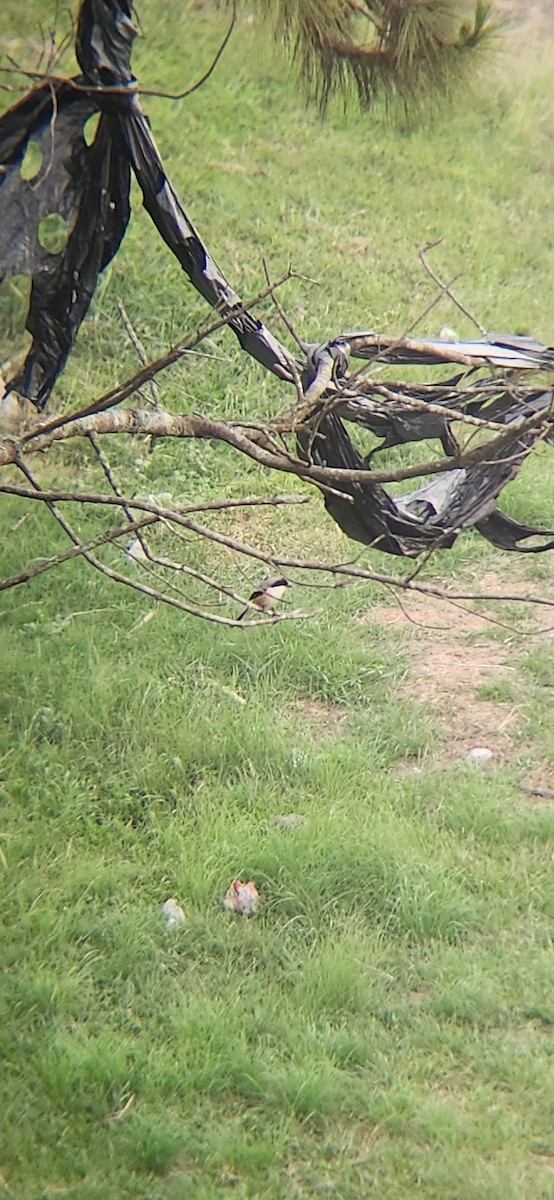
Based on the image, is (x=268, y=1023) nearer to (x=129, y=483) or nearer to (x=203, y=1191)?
(x=203, y=1191)

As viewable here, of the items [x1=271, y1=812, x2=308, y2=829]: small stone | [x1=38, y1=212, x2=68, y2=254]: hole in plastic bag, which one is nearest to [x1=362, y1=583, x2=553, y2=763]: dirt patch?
[x1=271, y1=812, x2=308, y2=829]: small stone

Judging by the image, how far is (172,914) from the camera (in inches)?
143

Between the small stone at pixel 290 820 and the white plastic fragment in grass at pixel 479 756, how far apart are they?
2.23 feet

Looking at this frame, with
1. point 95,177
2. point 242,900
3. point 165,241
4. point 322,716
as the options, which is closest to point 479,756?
point 322,716

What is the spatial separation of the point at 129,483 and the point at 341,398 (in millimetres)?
3822

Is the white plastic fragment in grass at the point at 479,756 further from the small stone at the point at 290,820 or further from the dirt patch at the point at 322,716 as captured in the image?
the small stone at the point at 290,820

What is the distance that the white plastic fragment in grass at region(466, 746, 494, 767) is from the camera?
4.39m

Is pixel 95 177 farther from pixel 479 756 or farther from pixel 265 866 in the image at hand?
pixel 479 756

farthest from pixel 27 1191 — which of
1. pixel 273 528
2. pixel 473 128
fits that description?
pixel 473 128

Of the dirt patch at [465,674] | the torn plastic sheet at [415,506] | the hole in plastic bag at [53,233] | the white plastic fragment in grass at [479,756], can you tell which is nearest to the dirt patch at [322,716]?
the dirt patch at [465,674]

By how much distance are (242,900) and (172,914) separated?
7.7 inches

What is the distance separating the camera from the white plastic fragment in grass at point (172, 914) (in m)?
3.61

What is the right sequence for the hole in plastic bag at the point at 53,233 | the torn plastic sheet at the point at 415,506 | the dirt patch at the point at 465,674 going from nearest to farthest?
Result: the torn plastic sheet at the point at 415,506 → the hole in plastic bag at the point at 53,233 → the dirt patch at the point at 465,674

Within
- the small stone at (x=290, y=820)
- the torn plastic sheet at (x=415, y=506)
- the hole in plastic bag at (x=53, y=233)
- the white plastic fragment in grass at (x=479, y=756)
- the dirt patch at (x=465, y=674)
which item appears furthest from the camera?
the dirt patch at (x=465, y=674)
